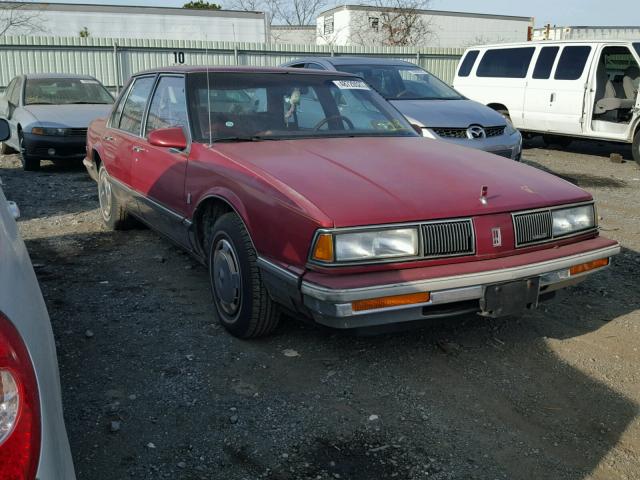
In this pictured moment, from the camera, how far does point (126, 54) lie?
762 inches

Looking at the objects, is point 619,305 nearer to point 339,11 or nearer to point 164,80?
point 164,80

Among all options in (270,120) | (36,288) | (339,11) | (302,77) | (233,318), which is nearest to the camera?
(36,288)

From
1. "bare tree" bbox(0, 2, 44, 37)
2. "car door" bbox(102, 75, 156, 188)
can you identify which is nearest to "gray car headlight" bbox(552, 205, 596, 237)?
"car door" bbox(102, 75, 156, 188)

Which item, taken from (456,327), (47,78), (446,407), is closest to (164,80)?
(456,327)

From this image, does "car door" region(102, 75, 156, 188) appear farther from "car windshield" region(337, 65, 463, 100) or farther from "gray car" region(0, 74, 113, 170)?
"gray car" region(0, 74, 113, 170)

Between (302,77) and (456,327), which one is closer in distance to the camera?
(456,327)

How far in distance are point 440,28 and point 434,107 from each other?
34.2 m

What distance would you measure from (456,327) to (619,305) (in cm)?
125

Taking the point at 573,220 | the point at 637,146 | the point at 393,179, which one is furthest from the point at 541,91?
the point at 393,179

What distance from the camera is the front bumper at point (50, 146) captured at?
9547 mm

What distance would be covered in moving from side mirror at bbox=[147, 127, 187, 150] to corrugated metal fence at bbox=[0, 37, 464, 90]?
14582mm

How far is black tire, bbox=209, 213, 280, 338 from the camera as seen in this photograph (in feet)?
11.8

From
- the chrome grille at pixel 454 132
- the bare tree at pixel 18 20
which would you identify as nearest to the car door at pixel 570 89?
the chrome grille at pixel 454 132

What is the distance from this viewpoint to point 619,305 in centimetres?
443
